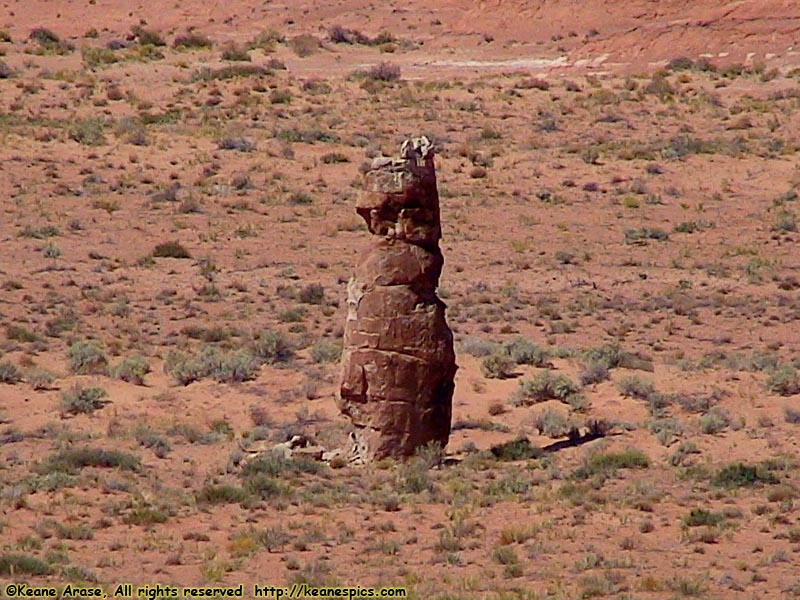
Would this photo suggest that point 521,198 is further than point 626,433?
Yes

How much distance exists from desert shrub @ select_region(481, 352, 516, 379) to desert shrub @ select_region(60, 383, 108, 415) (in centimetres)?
495

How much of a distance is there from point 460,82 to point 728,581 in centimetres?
3669

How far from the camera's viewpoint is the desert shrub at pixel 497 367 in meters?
22.1

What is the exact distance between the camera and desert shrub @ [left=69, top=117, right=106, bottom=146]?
40.7 m

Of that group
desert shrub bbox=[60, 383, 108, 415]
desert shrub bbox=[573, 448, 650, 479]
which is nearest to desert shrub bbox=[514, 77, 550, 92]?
desert shrub bbox=[60, 383, 108, 415]

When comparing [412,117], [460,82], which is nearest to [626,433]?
[412,117]

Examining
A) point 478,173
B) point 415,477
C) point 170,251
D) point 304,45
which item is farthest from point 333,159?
point 415,477

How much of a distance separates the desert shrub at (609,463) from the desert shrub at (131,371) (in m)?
6.93

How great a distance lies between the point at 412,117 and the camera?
44.1m

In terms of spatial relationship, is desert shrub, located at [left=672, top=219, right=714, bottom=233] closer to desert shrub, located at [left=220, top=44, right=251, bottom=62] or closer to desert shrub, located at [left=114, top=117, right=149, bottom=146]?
desert shrub, located at [left=114, top=117, right=149, bottom=146]

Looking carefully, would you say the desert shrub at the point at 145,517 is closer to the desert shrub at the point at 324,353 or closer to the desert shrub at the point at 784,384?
the desert shrub at the point at 324,353

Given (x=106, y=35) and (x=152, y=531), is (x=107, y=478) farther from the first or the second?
(x=106, y=35)

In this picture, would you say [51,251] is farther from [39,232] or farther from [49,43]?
[49,43]

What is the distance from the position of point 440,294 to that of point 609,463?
12633 millimetres
